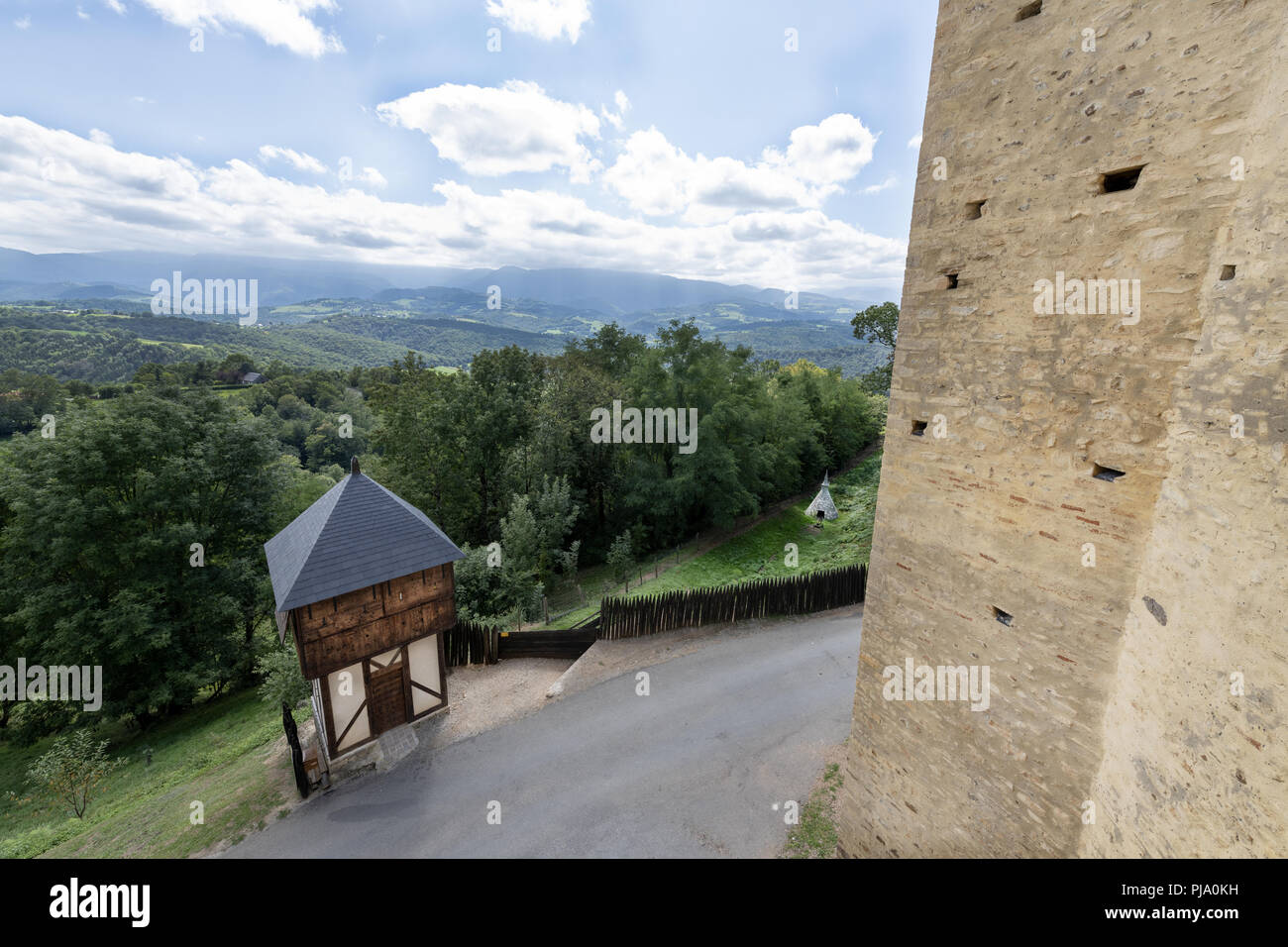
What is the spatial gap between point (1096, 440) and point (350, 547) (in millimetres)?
11997

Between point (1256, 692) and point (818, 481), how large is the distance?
28.2 meters

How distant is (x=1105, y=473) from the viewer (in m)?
4.48

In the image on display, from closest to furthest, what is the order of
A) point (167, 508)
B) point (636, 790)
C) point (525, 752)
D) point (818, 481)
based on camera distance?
point (636, 790)
point (525, 752)
point (167, 508)
point (818, 481)

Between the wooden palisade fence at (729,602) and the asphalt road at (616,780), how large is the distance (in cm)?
189

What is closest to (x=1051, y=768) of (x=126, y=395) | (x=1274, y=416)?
(x=1274, y=416)

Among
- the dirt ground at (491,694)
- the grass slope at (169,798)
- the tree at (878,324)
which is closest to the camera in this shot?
the grass slope at (169,798)

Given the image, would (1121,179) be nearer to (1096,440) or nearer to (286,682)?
(1096,440)

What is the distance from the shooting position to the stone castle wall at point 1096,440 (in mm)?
3496

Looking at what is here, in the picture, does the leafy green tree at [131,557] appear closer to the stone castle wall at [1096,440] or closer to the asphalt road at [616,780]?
the asphalt road at [616,780]

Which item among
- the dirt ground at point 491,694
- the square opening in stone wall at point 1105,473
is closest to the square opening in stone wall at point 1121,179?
the square opening in stone wall at point 1105,473

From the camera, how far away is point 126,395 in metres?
17.3

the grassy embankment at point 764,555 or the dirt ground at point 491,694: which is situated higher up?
the grassy embankment at point 764,555
